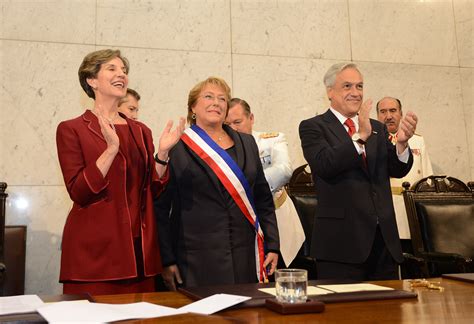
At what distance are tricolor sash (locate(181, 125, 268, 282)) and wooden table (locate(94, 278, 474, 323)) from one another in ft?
2.93

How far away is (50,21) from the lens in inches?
158

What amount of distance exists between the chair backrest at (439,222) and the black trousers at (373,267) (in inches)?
28.9

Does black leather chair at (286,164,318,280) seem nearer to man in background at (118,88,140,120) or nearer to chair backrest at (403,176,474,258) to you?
chair backrest at (403,176,474,258)

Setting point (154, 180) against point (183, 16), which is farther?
point (183, 16)

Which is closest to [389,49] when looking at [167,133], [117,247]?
[167,133]

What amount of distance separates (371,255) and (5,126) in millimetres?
2867

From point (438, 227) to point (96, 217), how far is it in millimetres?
2093

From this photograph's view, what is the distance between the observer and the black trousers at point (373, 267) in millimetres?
2270

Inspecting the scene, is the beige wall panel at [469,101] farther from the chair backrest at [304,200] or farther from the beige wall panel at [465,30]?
the chair backrest at [304,200]

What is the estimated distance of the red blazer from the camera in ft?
6.37

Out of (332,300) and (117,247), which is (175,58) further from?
(332,300)

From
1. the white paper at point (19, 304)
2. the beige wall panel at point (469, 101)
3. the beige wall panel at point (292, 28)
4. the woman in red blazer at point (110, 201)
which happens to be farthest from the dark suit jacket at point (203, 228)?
the beige wall panel at point (469, 101)

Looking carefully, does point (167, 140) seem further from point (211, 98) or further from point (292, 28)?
point (292, 28)

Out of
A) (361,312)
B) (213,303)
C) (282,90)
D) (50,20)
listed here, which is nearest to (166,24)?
(50,20)
